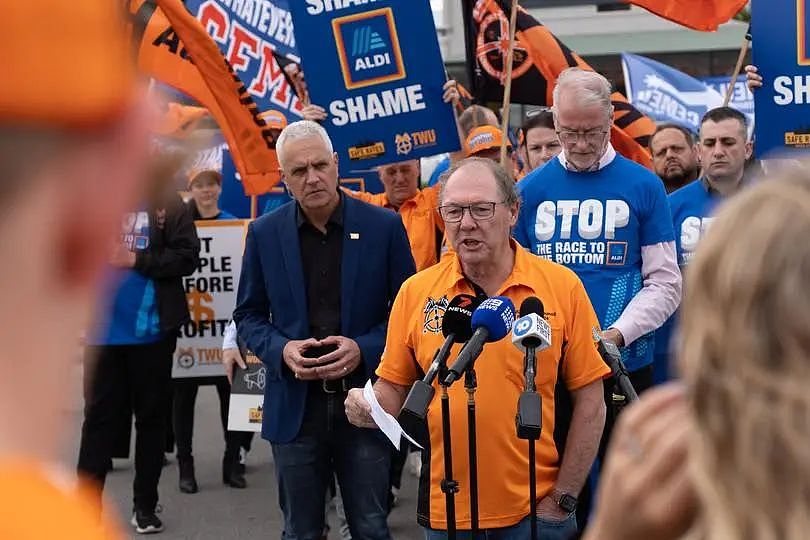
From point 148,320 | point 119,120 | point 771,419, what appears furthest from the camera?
point 148,320

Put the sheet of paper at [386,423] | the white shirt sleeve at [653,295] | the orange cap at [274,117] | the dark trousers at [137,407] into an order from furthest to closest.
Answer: the orange cap at [274,117] < the dark trousers at [137,407] < the white shirt sleeve at [653,295] < the sheet of paper at [386,423]

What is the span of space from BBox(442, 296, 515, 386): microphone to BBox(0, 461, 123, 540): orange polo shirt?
9.29ft

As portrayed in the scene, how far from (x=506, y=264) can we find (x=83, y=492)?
11.6 ft

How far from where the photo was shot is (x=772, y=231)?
1228 millimetres

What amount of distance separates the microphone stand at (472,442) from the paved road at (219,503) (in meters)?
3.36

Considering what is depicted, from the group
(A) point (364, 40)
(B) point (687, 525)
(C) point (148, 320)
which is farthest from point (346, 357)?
(B) point (687, 525)

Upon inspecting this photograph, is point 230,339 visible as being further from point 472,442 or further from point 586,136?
point 472,442

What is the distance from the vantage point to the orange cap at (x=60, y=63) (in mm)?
541

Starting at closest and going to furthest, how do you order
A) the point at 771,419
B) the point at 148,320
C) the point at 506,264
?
the point at 771,419, the point at 506,264, the point at 148,320

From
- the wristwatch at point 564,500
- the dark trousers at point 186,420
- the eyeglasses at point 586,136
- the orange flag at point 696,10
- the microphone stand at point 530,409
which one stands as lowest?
the dark trousers at point 186,420

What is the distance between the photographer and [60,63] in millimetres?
557

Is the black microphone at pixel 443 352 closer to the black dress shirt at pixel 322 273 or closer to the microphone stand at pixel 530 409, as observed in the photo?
the microphone stand at pixel 530 409

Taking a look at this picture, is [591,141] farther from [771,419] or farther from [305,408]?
[771,419]

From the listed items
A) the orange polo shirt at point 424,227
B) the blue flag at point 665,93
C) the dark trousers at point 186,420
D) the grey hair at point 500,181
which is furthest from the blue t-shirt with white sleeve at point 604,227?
the blue flag at point 665,93
